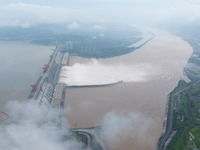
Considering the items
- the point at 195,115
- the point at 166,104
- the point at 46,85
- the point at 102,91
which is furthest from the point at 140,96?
the point at 46,85

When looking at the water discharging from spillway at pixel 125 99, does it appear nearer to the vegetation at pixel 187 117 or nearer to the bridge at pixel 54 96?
the bridge at pixel 54 96

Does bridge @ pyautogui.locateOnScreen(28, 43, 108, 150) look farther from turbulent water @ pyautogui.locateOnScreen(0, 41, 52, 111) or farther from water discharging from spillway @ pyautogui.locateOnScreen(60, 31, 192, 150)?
turbulent water @ pyautogui.locateOnScreen(0, 41, 52, 111)

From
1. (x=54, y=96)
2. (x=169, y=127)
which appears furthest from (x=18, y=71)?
(x=169, y=127)

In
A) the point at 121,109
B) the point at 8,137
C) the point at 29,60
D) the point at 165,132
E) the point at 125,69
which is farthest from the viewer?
the point at 29,60

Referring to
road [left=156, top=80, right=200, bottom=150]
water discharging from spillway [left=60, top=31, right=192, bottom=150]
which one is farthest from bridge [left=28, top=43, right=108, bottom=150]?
road [left=156, top=80, right=200, bottom=150]

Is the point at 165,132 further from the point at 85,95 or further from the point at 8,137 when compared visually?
the point at 8,137

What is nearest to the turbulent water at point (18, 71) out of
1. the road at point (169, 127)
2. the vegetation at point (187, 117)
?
the road at point (169, 127)

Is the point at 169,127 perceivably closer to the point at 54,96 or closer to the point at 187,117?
the point at 187,117
